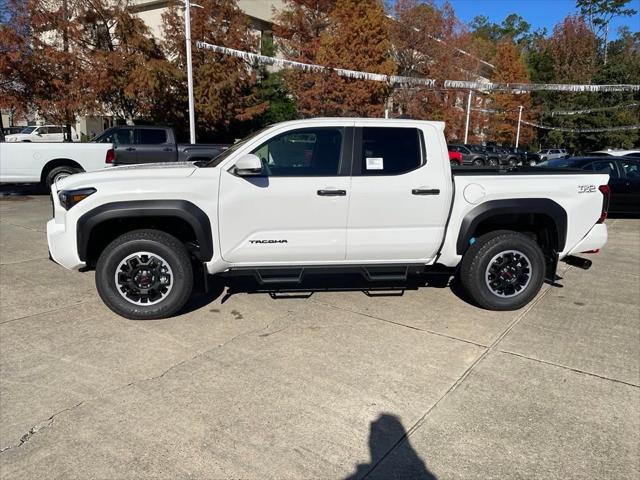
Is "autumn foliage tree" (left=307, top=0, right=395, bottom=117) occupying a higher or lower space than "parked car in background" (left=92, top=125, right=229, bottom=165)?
higher

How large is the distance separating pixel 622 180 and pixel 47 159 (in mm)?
13765

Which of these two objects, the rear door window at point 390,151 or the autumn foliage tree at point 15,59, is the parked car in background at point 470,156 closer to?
the autumn foliage tree at point 15,59

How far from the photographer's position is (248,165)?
163 inches

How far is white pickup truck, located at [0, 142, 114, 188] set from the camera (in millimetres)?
11352

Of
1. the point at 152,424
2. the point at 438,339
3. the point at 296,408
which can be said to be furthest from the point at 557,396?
the point at 152,424

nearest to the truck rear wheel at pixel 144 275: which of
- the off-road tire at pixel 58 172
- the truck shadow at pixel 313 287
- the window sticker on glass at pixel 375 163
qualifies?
the truck shadow at pixel 313 287

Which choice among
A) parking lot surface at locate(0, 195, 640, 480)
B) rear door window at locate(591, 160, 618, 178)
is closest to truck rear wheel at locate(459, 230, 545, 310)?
parking lot surface at locate(0, 195, 640, 480)

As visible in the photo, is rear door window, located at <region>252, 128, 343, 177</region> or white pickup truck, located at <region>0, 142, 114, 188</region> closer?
rear door window, located at <region>252, 128, 343, 177</region>

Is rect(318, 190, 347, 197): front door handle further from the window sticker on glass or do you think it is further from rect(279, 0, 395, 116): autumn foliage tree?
rect(279, 0, 395, 116): autumn foliage tree

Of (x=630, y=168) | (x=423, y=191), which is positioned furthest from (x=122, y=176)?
(x=630, y=168)

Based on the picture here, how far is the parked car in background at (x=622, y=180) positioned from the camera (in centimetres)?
1145

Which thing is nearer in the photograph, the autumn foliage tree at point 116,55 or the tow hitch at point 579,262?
the tow hitch at point 579,262

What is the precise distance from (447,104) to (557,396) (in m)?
39.7

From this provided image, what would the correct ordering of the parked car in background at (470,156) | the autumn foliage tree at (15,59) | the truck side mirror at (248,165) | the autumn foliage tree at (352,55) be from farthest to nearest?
the parked car in background at (470,156) → the autumn foliage tree at (352,55) → the autumn foliage tree at (15,59) → the truck side mirror at (248,165)
